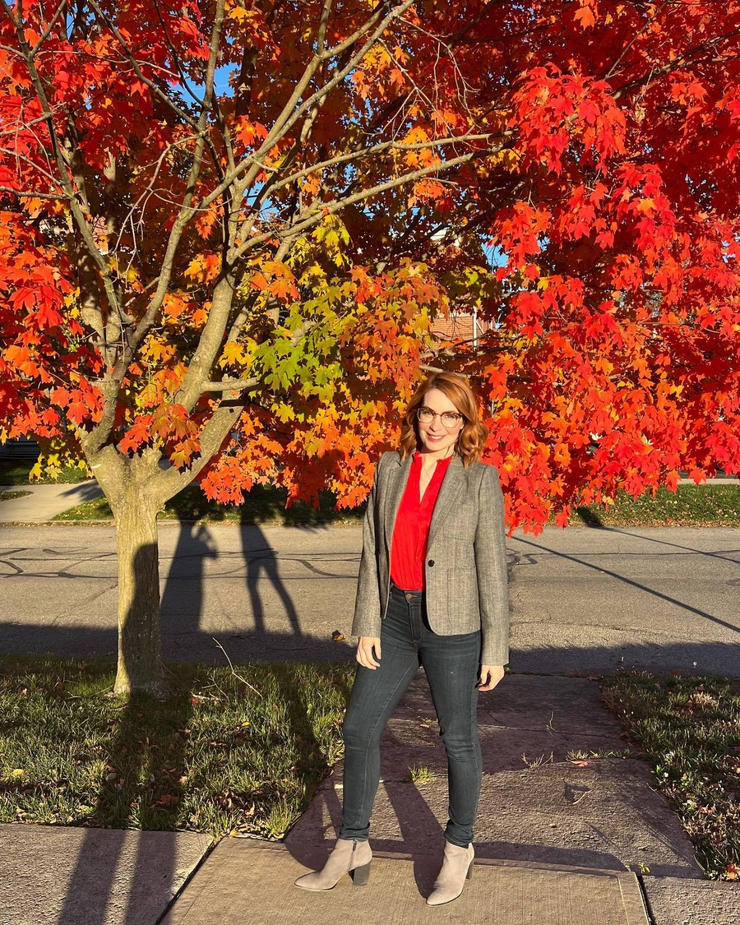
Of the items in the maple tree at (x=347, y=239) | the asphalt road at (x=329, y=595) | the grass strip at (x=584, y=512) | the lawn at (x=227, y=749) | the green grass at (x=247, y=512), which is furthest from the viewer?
the green grass at (x=247, y=512)

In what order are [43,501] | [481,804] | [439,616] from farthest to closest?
[43,501]
[481,804]
[439,616]

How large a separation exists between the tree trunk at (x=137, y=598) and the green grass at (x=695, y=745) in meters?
3.41

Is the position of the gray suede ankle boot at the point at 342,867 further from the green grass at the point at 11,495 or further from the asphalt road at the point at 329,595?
the green grass at the point at 11,495

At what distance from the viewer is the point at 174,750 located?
4422 millimetres

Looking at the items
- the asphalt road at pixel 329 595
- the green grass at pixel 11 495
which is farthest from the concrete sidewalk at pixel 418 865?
the green grass at pixel 11 495

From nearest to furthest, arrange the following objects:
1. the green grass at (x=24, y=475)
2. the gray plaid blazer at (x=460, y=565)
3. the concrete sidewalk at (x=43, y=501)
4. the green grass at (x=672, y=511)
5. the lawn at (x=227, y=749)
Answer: the gray plaid blazer at (x=460, y=565) < the lawn at (x=227, y=749) < the green grass at (x=672, y=511) < the concrete sidewalk at (x=43, y=501) < the green grass at (x=24, y=475)

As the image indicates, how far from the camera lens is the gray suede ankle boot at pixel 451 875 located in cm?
276

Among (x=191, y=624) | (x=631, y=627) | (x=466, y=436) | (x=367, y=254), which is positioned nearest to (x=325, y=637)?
(x=191, y=624)

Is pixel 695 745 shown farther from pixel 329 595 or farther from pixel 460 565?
pixel 329 595

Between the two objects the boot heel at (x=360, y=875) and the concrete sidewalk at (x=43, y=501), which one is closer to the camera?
the boot heel at (x=360, y=875)

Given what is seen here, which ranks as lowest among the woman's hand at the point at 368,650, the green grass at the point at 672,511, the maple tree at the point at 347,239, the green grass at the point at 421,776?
the green grass at the point at 421,776

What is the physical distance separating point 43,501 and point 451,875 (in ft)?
59.3

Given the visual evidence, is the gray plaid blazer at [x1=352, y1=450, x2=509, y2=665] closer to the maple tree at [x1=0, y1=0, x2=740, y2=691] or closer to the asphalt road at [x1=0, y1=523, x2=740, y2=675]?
the maple tree at [x1=0, y1=0, x2=740, y2=691]

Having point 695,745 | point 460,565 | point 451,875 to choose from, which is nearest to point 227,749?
point 451,875
